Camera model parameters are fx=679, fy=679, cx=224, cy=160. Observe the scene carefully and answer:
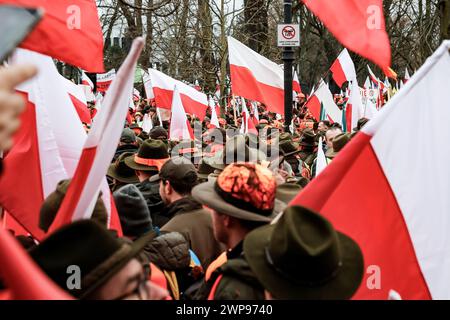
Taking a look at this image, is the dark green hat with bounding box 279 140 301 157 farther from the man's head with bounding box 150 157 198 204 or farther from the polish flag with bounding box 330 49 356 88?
the polish flag with bounding box 330 49 356 88


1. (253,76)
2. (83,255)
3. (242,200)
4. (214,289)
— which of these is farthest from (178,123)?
(83,255)

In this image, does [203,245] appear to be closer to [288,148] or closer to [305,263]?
[305,263]

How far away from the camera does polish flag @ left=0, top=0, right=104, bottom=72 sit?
12.8 feet

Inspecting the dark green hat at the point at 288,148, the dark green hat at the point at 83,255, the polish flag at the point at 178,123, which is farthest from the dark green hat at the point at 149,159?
the dark green hat at the point at 83,255

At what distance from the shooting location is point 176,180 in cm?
475

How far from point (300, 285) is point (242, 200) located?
754 millimetres

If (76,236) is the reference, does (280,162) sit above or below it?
below

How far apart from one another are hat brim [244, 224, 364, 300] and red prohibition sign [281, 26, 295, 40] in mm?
8359

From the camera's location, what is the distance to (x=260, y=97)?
31.6ft

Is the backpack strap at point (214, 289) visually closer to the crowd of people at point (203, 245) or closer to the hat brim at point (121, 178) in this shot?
the crowd of people at point (203, 245)

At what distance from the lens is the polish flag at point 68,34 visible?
12.8 ft
